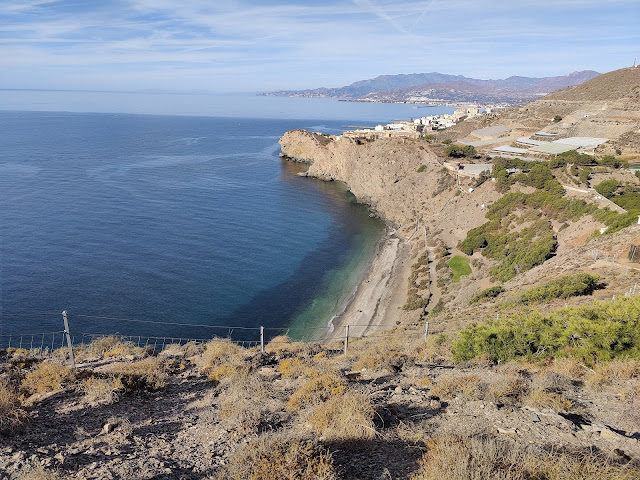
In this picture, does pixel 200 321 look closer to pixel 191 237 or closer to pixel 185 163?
pixel 191 237

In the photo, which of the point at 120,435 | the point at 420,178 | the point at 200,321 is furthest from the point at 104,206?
the point at 120,435

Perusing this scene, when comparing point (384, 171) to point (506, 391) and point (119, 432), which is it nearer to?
point (506, 391)

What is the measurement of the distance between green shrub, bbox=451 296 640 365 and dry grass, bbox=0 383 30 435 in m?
10.3

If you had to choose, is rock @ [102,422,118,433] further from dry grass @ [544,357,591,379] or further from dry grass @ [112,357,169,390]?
dry grass @ [544,357,591,379]

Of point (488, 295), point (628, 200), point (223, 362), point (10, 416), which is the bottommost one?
point (488, 295)

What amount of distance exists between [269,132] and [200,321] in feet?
424

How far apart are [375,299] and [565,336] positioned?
20632 mm

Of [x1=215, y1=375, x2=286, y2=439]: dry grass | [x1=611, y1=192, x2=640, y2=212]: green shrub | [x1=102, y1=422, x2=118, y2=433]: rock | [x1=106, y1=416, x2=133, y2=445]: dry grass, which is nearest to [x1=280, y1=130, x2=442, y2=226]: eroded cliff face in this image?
[x1=611, y1=192, x2=640, y2=212]: green shrub

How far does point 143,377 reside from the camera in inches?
359

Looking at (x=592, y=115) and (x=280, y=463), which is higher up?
(x=592, y=115)

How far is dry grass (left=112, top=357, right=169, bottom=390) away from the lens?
29.0 feet

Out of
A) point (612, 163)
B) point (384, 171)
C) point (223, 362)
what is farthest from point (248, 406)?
point (384, 171)

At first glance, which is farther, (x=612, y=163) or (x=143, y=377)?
(x=612, y=163)

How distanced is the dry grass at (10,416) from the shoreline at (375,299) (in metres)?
18.0
